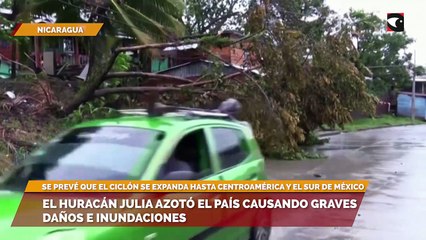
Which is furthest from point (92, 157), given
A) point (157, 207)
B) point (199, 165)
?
point (199, 165)

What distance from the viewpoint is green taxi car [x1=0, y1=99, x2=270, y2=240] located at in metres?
3.24

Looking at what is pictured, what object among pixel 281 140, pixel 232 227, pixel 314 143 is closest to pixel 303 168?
pixel 281 140

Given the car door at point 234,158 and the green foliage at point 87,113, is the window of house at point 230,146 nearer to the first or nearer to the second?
the car door at point 234,158

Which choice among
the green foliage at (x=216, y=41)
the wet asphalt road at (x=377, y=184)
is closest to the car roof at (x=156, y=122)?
the wet asphalt road at (x=377, y=184)

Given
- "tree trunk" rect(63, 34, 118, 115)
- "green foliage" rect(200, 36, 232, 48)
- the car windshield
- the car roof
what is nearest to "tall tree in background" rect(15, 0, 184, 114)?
"tree trunk" rect(63, 34, 118, 115)

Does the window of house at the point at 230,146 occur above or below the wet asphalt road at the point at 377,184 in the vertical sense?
above

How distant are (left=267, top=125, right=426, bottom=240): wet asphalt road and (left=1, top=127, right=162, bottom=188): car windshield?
330 cm

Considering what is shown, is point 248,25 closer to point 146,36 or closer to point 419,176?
point 146,36

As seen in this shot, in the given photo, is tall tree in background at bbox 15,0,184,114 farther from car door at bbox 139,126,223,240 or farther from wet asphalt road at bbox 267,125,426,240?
car door at bbox 139,126,223,240

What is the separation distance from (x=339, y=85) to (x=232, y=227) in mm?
13674

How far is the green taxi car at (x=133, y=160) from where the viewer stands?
3237 millimetres

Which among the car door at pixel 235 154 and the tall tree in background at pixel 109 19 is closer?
the car door at pixel 235 154

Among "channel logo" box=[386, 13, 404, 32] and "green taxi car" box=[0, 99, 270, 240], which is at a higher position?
"channel logo" box=[386, 13, 404, 32]

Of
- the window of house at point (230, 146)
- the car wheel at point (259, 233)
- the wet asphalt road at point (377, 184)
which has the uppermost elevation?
the window of house at point (230, 146)
